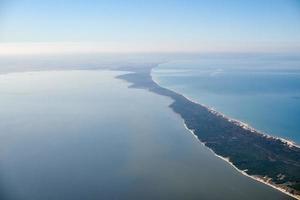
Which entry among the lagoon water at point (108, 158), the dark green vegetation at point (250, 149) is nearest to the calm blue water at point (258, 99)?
the dark green vegetation at point (250, 149)

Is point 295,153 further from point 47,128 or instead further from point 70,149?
point 47,128

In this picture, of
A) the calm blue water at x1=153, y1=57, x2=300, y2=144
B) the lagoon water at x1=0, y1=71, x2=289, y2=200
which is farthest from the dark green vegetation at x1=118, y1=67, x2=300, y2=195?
the calm blue water at x1=153, y1=57, x2=300, y2=144

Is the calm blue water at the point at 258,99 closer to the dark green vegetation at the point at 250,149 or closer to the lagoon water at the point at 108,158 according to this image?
the dark green vegetation at the point at 250,149

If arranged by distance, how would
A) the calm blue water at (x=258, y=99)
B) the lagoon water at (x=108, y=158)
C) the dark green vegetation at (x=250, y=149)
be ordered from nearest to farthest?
the lagoon water at (x=108, y=158)
the dark green vegetation at (x=250, y=149)
the calm blue water at (x=258, y=99)

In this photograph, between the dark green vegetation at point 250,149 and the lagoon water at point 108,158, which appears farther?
the dark green vegetation at point 250,149

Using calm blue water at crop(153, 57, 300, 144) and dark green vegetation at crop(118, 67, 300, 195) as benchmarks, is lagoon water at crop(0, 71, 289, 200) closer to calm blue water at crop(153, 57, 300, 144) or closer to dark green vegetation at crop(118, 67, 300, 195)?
dark green vegetation at crop(118, 67, 300, 195)

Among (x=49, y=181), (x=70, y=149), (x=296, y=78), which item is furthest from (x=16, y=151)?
(x=296, y=78)

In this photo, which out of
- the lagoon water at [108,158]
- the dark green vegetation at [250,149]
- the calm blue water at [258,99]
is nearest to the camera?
the lagoon water at [108,158]
